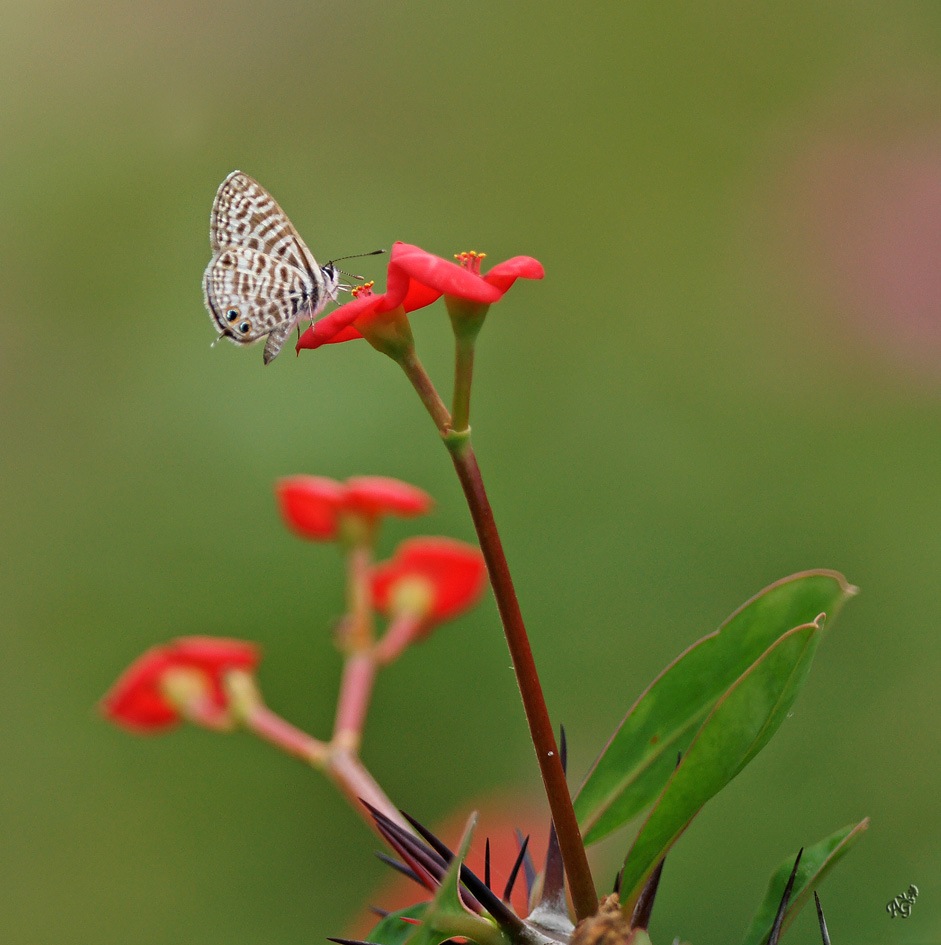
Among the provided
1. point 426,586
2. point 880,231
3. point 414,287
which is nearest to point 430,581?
point 426,586

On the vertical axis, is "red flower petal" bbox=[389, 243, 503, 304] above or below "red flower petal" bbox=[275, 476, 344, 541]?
above

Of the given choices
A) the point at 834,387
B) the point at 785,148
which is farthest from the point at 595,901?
the point at 785,148

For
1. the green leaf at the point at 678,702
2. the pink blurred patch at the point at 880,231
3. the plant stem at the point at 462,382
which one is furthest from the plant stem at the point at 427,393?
the pink blurred patch at the point at 880,231

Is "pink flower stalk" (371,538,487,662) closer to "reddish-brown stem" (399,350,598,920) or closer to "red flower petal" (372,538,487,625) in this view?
"red flower petal" (372,538,487,625)

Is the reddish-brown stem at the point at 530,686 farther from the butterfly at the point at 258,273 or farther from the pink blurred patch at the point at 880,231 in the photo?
the pink blurred patch at the point at 880,231

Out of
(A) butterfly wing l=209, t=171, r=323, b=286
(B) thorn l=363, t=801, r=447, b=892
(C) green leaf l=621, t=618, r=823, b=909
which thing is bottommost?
(B) thorn l=363, t=801, r=447, b=892

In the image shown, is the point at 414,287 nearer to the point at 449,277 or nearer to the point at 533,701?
the point at 449,277

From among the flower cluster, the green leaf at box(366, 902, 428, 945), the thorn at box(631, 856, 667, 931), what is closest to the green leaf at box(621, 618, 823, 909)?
the thorn at box(631, 856, 667, 931)

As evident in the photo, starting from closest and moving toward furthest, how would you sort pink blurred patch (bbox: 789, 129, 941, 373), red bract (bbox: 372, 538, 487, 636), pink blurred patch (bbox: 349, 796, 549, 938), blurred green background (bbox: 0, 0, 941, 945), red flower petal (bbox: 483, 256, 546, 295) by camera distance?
1. red flower petal (bbox: 483, 256, 546, 295)
2. red bract (bbox: 372, 538, 487, 636)
3. pink blurred patch (bbox: 349, 796, 549, 938)
4. blurred green background (bbox: 0, 0, 941, 945)
5. pink blurred patch (bbox: 789, 129, 941, 373)

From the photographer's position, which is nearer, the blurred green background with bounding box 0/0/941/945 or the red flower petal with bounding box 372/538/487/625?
the red flower petal with bounding box 372/538/487/625
